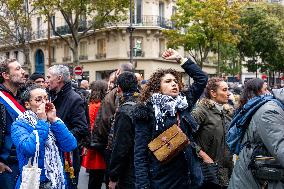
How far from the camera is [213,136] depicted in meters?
6.04

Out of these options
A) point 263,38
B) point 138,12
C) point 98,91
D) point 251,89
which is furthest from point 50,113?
point 263,38

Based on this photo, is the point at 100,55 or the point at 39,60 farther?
the point at 39,60

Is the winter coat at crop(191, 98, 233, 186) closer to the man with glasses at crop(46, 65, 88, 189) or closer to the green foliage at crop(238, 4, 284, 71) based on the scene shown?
the man with glasses at crop(46, 65, 88, 189)

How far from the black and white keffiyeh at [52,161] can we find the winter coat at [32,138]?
0.04m

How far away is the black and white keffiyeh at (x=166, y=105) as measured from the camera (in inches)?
187

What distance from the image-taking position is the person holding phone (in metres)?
4.52

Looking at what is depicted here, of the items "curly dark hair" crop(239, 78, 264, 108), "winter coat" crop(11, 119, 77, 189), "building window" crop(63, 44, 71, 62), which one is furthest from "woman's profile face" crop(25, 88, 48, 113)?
"building window" crop(63, 44, 71, 62)

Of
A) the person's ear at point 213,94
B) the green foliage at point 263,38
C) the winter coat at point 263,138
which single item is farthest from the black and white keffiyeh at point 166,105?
the green foliage at point 263,38

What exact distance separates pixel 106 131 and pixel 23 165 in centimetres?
262

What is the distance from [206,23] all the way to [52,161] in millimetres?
29841

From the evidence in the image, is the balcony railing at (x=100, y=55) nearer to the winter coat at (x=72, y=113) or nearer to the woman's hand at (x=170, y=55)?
the winter coat at (x=72, y=113)

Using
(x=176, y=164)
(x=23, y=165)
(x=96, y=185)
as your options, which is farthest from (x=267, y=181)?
(x=96, y=185)

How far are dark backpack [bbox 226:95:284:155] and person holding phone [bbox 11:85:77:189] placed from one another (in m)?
1.62

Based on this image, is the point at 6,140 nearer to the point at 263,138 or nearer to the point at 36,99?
the point at 36,99
